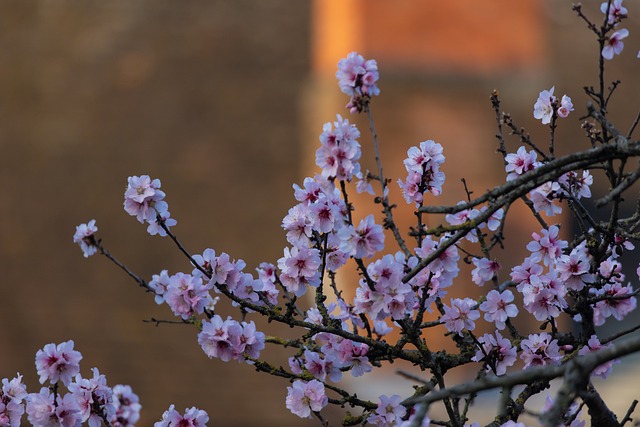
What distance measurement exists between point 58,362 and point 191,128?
18.5 feet

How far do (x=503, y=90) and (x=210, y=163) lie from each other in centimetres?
233

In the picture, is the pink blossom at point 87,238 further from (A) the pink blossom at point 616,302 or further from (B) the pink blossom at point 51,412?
(A) the pink blossom at point 616,302

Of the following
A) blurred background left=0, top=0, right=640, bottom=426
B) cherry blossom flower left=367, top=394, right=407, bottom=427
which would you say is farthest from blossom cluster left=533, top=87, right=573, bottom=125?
blurred background left=0, top=0, right=640, bottom=426

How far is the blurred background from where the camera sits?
7336 mm

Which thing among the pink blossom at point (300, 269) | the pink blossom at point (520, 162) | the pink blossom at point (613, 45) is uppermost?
the pink blossom at point (613, 45)

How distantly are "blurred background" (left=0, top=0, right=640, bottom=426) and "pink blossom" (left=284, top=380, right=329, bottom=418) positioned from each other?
510cm

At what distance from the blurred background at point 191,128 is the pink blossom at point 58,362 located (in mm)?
5104

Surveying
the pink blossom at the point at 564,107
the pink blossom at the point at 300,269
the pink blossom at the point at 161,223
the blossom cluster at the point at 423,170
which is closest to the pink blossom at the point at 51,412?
the pink blossom at the point at 161,223

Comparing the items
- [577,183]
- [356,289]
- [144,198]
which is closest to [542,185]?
[577,183]

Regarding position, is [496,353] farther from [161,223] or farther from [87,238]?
[87,238]

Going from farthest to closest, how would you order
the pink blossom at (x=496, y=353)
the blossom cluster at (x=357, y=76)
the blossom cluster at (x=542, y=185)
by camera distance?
the blossom cluster at (x=542, y=185), the pink blossom at (x=496, y=353), the blossom cluster at (x=357, y=76)

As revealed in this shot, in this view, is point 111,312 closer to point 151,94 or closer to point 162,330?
point 162,330

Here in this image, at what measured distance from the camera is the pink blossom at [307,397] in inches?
84.0

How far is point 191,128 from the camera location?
7656 millimetres
